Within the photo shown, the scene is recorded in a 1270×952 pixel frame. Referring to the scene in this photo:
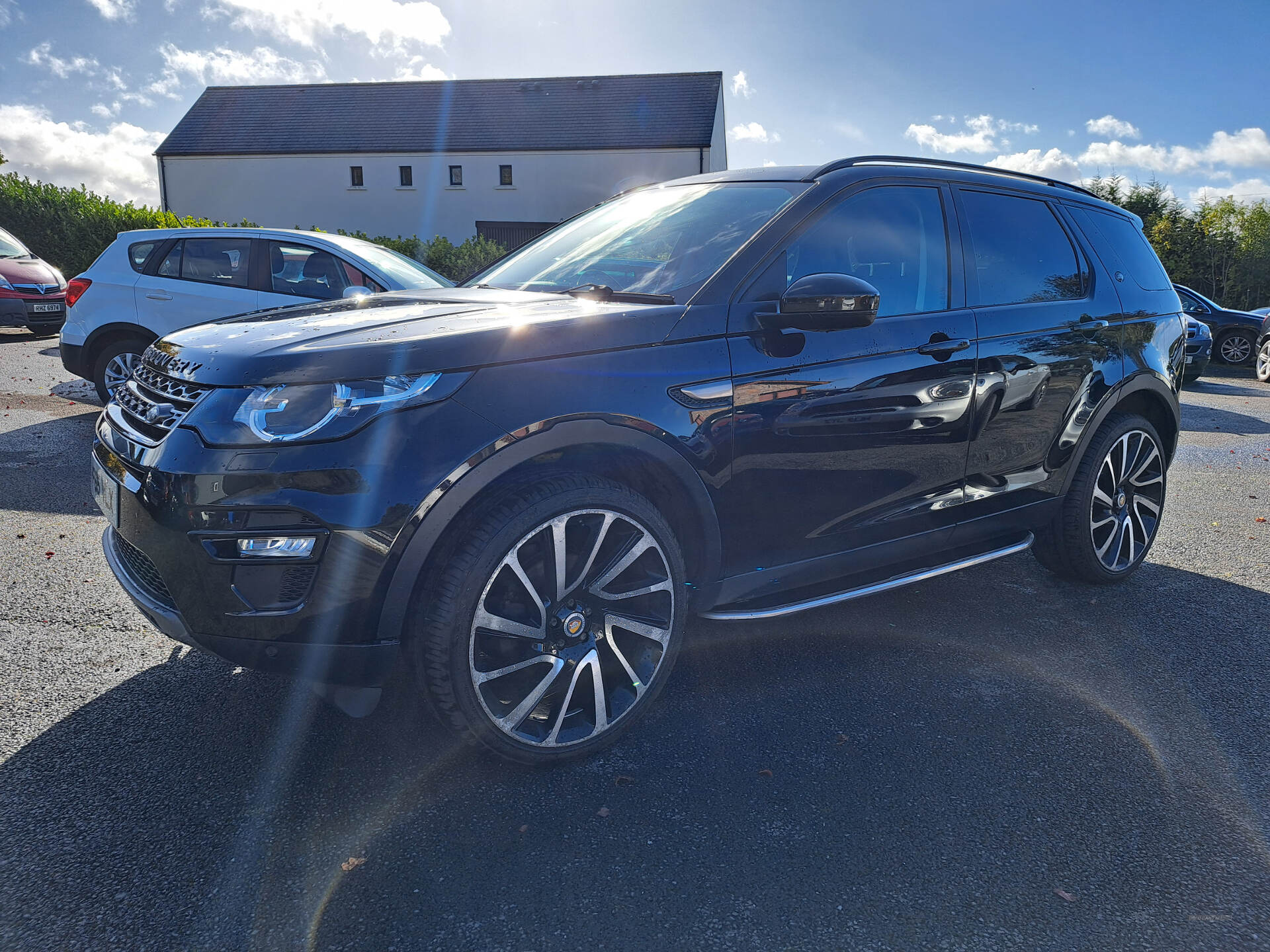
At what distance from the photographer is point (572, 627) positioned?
2.63 meters

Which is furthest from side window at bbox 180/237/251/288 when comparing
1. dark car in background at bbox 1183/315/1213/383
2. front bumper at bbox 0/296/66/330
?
dark car in background at bbox 1183/315/1213/383

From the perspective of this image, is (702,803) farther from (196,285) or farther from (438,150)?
(438,150)

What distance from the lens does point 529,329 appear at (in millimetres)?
2564

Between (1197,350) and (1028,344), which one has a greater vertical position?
(1028,344)

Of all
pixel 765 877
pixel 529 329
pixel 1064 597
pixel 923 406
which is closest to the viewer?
pixel 765 877

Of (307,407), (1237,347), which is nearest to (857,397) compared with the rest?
(307,407)

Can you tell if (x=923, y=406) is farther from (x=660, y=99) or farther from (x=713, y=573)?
(x=660, y=99)

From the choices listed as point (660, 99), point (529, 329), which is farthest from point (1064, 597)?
point (660, 99)

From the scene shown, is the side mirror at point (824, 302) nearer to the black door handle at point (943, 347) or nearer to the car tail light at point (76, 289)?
the black door handle at point (943, 347)

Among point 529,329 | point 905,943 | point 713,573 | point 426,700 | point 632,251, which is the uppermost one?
point 632,251

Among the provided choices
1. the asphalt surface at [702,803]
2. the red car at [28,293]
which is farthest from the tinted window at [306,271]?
the red car at [28,293]

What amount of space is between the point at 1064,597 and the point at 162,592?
3791mm

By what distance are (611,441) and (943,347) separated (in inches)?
57.7

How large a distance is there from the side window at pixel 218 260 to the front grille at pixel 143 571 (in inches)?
220
